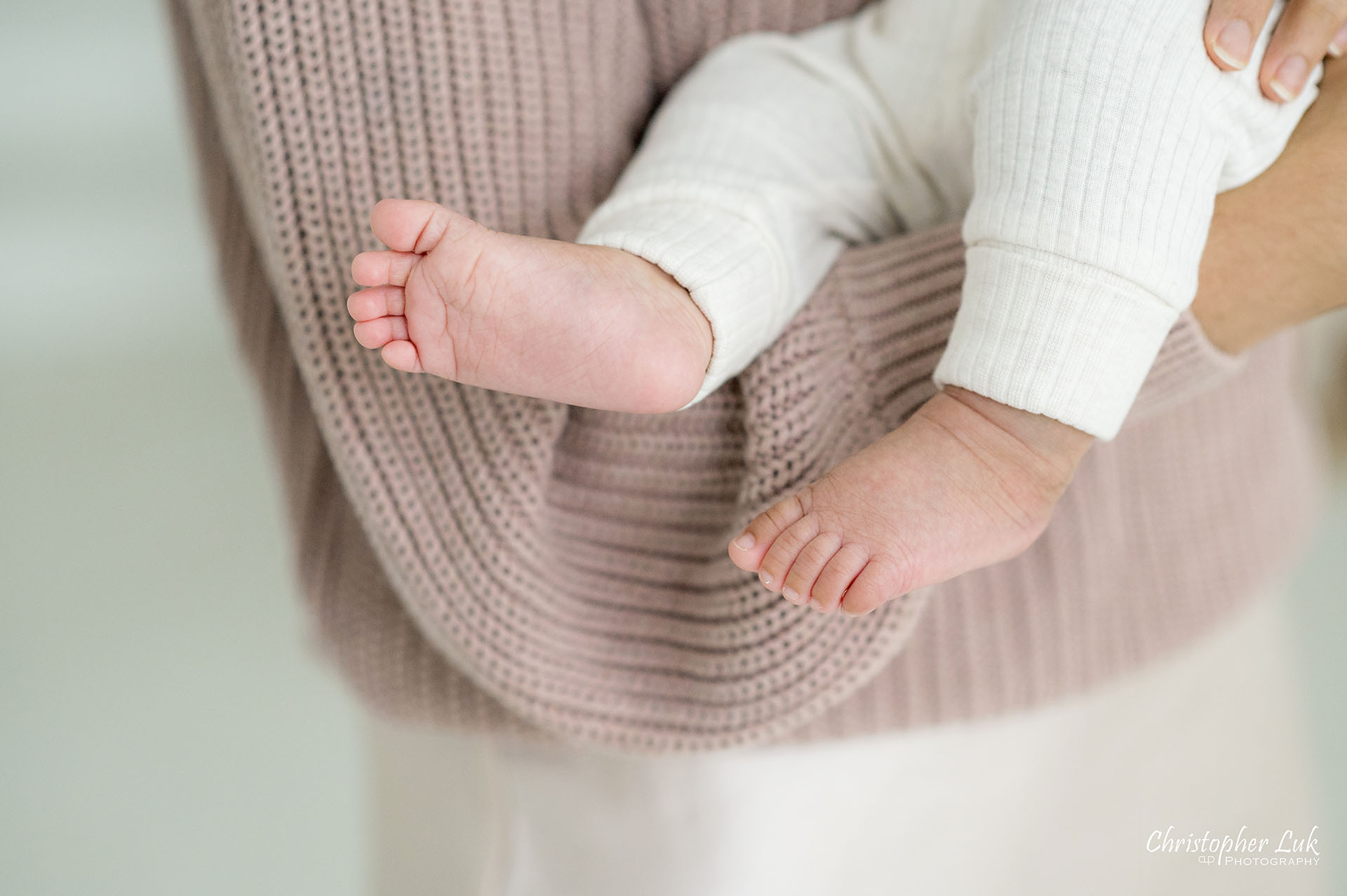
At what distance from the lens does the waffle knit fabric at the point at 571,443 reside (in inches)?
21.4

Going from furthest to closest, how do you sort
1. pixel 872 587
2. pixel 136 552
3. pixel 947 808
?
pixel 136 552 → pixel 947 808 → pixel 872 587

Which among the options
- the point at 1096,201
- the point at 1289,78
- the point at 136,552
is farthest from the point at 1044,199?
the point at 136,552

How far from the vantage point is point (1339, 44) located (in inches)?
20.5

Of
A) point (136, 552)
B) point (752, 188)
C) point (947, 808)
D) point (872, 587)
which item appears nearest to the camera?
point (872, 587)

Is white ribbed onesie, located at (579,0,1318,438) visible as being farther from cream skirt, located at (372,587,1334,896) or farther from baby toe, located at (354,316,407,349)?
cream skirt, located at (372,587,1334,896)

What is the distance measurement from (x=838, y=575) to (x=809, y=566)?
0.05ft

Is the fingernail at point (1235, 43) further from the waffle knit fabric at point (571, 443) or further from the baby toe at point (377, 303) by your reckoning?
the baby toe at point (377, 303)

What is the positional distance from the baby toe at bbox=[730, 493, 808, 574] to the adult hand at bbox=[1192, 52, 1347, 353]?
250 mm

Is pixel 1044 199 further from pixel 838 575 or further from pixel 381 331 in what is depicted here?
pixel 381 331

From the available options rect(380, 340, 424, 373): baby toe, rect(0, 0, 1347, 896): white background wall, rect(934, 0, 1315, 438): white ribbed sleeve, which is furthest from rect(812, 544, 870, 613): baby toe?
rect(0, 0, 1347, 896): white background wall

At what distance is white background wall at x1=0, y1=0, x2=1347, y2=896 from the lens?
1213 millimetres

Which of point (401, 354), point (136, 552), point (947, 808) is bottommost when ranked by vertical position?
point (136, 552)

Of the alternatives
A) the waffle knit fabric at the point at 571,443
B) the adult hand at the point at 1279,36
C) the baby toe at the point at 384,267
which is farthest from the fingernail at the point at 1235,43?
the baby toe at the point at 384,267

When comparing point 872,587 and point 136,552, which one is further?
point 136,552
